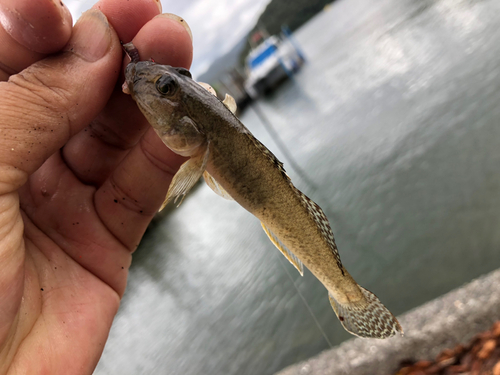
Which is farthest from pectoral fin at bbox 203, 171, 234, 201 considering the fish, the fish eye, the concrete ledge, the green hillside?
the green hillside

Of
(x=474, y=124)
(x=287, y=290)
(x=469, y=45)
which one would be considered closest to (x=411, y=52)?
(x=469, y=45)

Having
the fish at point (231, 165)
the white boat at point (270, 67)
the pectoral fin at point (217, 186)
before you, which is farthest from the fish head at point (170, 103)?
the white boat at point (270, 67)

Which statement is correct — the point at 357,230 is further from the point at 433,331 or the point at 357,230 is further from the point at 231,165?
the point at 231,165

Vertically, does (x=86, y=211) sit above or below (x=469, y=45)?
above

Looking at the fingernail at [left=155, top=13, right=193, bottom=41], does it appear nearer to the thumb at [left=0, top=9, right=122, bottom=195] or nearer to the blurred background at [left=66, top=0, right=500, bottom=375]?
the thumb at [left=0, top=9, right=122, bottom=195]

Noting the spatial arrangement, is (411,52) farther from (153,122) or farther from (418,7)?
(153,122)
